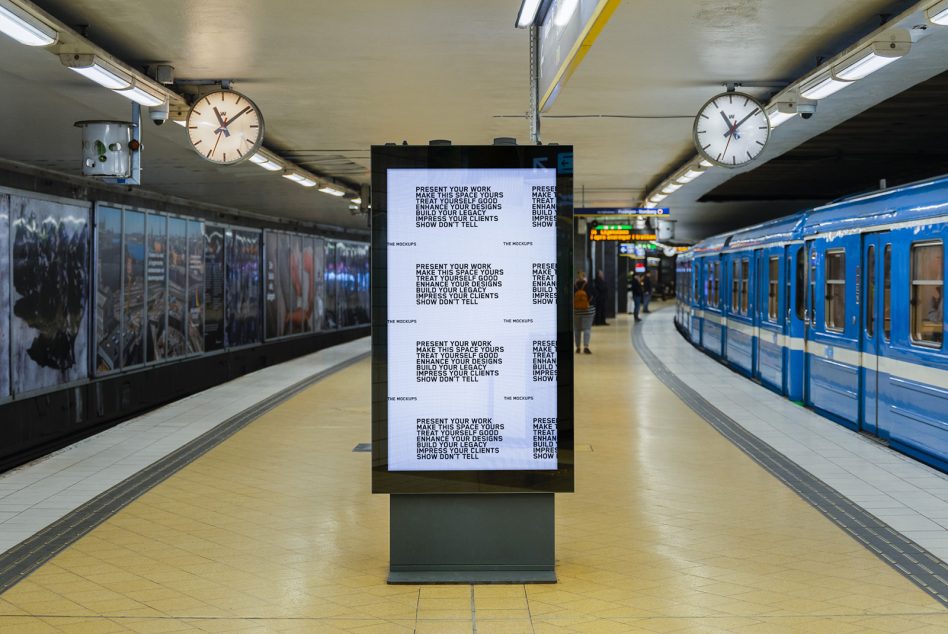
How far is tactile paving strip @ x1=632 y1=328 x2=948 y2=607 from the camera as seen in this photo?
5836mm

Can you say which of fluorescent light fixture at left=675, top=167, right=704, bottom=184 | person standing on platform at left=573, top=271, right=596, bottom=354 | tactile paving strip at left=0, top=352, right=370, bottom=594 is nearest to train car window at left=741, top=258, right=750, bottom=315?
fluorescent light fixture at left=675, top=167, right=704, bottom=184

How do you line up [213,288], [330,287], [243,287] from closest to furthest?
1. [213,288]
2. [243,287]
3. [330,287]

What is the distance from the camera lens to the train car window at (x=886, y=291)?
10.1 m

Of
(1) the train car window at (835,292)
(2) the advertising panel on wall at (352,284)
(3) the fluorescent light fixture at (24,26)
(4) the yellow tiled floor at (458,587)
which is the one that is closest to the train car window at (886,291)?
(1) the train car window at (835,292)

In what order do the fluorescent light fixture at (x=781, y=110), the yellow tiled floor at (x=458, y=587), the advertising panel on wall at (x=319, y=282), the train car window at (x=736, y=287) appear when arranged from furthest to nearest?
the advertising panel on wall at (x=319, y=282), the train car window at (x=736, y=287), the fluorescent light fixture at (x=781, y=110), the yellow tiled floor at (x=458, y=587)

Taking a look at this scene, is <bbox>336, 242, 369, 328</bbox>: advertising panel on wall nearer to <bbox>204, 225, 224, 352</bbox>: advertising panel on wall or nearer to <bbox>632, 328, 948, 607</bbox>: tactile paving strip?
<bbox>204, 225, 224, 352</bbox>: advertising panel on wall

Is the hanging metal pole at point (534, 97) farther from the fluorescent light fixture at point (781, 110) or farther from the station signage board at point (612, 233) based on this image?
the station signage board at point (612, 233)

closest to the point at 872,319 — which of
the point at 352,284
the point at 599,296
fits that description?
the point at 599,296

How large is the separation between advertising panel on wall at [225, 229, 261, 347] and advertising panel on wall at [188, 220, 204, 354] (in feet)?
5.28

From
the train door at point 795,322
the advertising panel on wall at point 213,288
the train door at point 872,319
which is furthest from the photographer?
the advertising panel on wall at point 213,288

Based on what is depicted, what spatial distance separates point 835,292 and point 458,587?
301 inches

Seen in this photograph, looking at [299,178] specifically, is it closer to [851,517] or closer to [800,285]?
[800,285]

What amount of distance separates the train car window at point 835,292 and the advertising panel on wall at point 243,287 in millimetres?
13059

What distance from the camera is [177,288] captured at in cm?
1878
